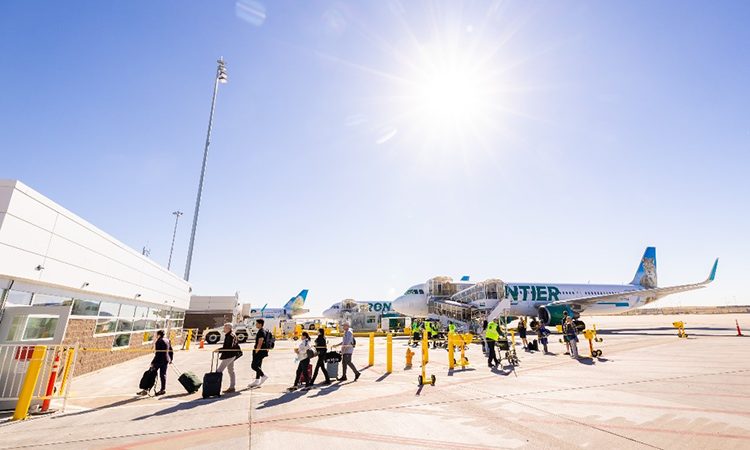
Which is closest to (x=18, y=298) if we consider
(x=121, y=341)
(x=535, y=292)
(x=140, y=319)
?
(x=121, y=341)

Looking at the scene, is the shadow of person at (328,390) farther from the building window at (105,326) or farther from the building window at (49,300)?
the building window at (105,326)

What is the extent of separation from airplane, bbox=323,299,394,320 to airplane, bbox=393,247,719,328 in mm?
17368

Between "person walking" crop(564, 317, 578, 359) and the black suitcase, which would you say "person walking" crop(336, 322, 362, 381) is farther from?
"person walking" crop(564, 317, 578, 359)

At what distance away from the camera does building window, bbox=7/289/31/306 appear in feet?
30.2

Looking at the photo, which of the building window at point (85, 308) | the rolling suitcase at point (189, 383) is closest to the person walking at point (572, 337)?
the rolling suitcase at point (189, 383)

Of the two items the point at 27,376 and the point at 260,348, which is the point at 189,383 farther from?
the point at 27,376

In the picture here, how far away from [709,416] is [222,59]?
4281 cm

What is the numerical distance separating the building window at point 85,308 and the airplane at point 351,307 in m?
38.1

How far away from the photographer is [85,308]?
13.7m

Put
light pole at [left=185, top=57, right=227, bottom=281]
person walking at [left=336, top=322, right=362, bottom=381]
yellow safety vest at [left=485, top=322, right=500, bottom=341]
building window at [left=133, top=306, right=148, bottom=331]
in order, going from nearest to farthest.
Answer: person walking at [left=336, top=322, right=362, bottom=381] → yellow safety vest at [left=485, top=322, right=500, bottom=341] → building window at [left=133, top=306, right=148, bottom=331] → light pole at [left=185, top=57, right=227, bottom=281]

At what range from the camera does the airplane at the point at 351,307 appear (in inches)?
2009

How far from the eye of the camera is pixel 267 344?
1055cm

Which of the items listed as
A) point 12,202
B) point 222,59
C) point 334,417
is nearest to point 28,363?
point 12,202

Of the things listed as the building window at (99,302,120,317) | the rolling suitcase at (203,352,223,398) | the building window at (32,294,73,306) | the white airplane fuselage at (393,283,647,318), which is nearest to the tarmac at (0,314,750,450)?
the rolling suitcase at (203,352,223,398)
